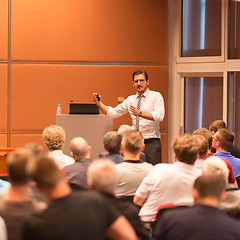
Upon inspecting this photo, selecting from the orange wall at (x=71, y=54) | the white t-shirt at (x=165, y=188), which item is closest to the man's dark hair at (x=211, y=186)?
the white t-shirt at (x=165, y=188)

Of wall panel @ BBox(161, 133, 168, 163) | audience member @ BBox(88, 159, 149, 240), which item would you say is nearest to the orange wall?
wall panel @ BBox(161, 133, 168, 163)

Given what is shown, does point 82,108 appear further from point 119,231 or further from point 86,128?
point 119,231

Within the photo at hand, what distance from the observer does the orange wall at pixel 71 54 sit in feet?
20.5

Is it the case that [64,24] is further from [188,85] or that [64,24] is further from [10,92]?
[188,85]

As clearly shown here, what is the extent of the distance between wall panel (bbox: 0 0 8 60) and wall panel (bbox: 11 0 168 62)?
9cm

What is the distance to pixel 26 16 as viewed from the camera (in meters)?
6.25

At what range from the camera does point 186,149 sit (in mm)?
2922

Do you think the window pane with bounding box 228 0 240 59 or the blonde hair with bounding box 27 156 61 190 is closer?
the blonde hair with bounding box 27 156 61 190

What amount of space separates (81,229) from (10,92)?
15.7 feet

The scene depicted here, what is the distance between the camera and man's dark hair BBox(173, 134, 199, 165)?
2.92 meters

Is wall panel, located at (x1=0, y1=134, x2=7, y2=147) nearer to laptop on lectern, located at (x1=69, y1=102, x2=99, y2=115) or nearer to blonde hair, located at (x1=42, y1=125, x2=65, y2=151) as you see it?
laptop on lectern, located at (x1=69, y1=102, x2=99, y2=115)

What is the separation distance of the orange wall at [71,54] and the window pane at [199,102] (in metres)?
0.51

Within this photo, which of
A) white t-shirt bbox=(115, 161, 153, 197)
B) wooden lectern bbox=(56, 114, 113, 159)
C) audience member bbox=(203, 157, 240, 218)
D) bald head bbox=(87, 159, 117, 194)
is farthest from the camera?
wooden lectern bbox=(56, 114, 113, 159)

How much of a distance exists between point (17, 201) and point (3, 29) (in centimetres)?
464
